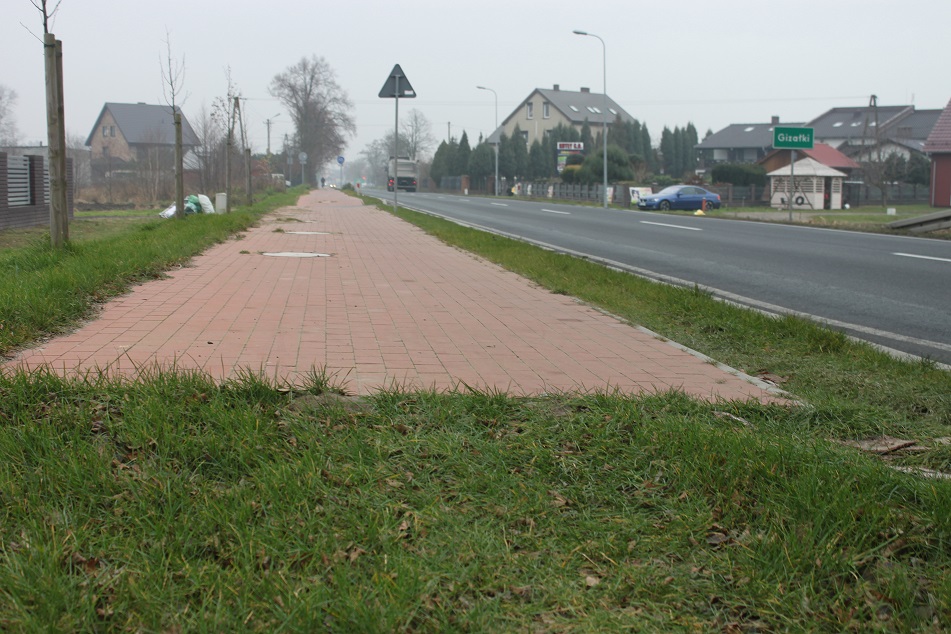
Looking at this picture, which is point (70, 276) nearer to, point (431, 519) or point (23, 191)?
point (431, 519)

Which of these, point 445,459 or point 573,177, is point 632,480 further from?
point 573,177

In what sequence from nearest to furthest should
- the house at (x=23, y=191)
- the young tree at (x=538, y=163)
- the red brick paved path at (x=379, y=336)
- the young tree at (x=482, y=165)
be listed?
1. the red brick paved path at (x=379, y=336)
2. the house at (x=23, y=191)
3. the young tree at (x=482, y=165)
4. the young tree at (x=538, y=163)

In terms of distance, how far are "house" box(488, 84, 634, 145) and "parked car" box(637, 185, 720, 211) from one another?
225ft

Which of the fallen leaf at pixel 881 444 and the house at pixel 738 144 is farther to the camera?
the house at pixel 738 144

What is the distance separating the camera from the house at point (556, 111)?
374ft

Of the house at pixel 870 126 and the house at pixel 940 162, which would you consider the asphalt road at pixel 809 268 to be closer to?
the house at pixel 940 162

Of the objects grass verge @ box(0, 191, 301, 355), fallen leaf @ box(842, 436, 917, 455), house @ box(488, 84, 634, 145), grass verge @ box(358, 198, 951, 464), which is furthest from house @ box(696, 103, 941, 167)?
fallen leaf @ box(842, 436, 917, 455)

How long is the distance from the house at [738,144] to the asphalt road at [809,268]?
83663 millimetres

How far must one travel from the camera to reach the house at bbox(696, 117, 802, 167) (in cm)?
10316

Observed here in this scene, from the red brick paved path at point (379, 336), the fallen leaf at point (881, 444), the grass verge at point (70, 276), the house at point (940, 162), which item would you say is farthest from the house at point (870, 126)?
the fallen leaf at point (881, 444)

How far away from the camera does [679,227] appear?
80.7 ft

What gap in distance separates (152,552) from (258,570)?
14.6 inches

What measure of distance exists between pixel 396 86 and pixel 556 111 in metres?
92.6

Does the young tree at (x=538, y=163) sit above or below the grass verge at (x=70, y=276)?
above
